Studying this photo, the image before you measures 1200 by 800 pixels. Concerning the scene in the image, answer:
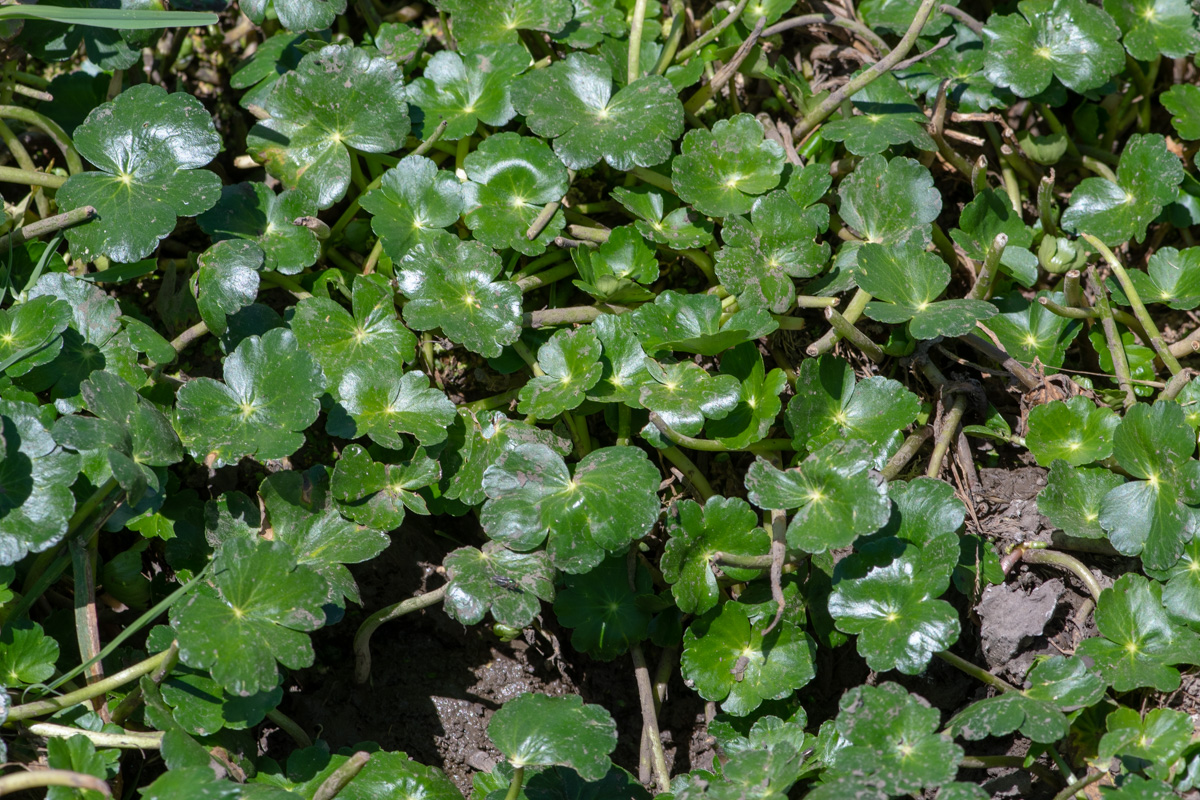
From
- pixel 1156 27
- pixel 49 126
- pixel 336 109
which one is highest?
pixel 1156 27

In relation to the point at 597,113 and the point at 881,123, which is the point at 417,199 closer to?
the point at 597,113

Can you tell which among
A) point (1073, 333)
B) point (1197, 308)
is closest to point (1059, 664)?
point (1073, 333)

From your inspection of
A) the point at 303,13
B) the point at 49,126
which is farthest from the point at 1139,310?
the point at 49,126

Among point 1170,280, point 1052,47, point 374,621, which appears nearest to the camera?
point 374,621

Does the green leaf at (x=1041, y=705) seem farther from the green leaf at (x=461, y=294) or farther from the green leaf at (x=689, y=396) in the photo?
the green leaf at (x=461, y=294)

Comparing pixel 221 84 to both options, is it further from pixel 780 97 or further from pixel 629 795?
pixel 629 795

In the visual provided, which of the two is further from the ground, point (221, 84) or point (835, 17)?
point (835, 17)

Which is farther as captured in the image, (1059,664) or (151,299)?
(151,299)

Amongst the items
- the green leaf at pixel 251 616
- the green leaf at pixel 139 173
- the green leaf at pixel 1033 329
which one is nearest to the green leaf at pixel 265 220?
the green leaf at pixel 139 173
